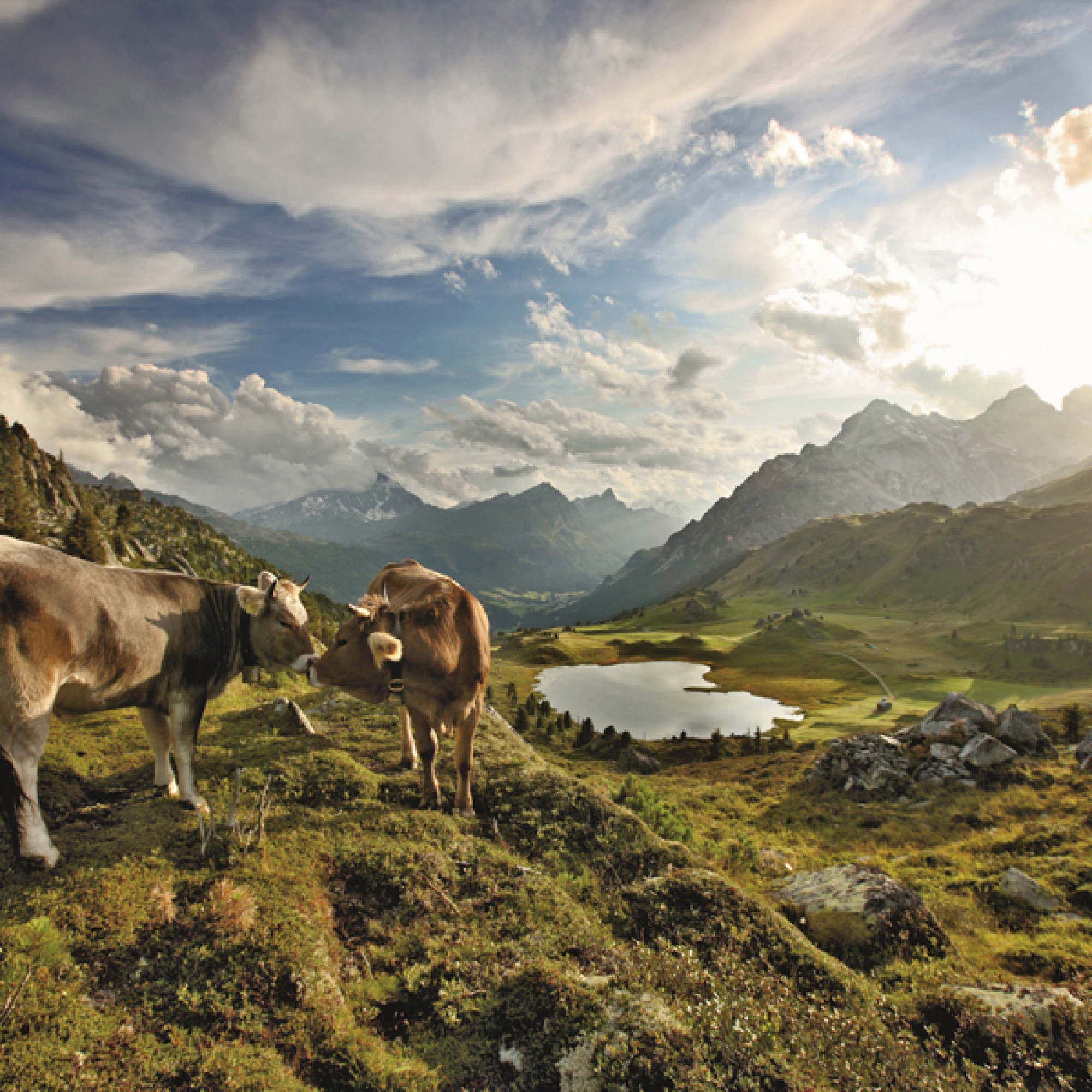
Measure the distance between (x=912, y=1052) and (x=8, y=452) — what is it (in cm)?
11946

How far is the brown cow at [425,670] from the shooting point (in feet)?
29.1

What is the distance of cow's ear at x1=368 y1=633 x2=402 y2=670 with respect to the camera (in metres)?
7.85

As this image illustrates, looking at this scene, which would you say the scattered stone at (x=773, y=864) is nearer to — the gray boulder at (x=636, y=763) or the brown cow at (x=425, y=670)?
the brown cow at (x=425, y=670)

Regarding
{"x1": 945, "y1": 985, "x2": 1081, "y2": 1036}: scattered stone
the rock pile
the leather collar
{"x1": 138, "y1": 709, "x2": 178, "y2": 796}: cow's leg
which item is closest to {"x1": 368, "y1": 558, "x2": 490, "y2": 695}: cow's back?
the leather collar

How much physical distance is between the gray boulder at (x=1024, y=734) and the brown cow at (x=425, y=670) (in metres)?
34.1

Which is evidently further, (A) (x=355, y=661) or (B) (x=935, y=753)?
(B) (x=935, y=753)

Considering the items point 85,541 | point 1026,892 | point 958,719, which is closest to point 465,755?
point 1026,892

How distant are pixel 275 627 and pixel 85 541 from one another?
56.6 metres

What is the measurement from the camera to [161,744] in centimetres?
881

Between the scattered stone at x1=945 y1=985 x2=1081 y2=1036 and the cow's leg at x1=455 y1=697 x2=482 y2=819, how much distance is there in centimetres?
721

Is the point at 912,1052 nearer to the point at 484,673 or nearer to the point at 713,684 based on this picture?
the point at 484,673

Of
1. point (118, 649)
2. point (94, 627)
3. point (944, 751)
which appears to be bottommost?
point (944, 751)

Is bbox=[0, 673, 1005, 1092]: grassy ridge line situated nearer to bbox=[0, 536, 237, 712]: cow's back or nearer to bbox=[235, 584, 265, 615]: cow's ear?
bbox=[0, 536, 237, 712]: cow's back

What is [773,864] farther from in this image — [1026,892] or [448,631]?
[448,631]
